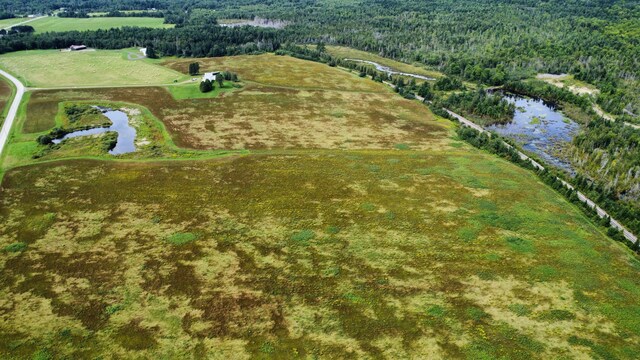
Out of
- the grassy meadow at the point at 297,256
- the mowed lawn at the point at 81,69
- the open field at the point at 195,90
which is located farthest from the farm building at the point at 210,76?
the grassy meadow at the point at 297,256

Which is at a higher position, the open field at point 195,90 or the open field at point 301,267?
the open field at point 195,90

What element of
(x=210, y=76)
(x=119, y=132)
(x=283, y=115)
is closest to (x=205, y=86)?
(x=210, y=76)

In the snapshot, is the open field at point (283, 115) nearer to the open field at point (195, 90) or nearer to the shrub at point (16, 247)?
the open field at point (195, 90)

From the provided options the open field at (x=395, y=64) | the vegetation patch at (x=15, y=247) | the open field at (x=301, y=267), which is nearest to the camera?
the open field at (x=301, y=267)

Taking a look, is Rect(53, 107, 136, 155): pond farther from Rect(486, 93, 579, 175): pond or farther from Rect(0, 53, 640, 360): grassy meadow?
Rect(486, 93, 579, 175): pond

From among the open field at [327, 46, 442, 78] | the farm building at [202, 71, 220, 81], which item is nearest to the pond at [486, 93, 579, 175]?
the open field at [327, 46, 442, 78]

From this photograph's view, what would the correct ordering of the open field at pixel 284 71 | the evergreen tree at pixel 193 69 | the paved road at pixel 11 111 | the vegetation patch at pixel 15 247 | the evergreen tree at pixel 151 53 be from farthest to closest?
the evergreen tree at pixel 151 53, the evergreen tree at pixel 193 69, the open field at pixel 284 71, the paved road at pixel 11 111, the vegetation patch at pixel 15 247

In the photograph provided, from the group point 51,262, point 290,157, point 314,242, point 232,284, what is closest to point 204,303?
point 232,284
